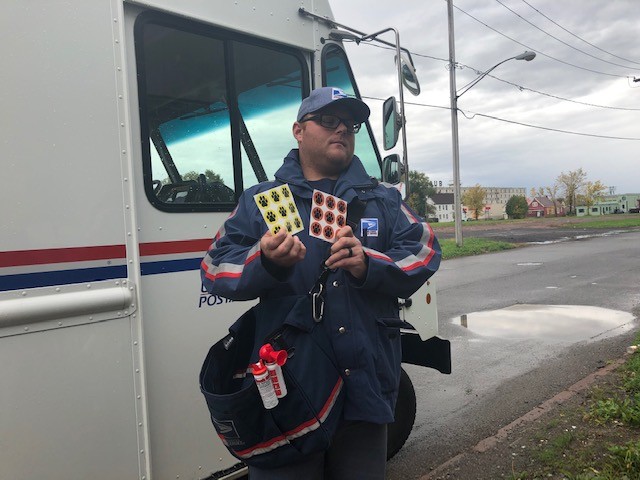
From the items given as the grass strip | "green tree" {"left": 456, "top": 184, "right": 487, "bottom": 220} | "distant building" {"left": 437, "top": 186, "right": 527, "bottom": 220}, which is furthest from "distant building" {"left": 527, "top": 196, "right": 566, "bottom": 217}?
the grass strip

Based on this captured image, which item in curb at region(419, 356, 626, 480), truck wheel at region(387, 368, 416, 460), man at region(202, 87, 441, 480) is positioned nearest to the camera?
man at region(202, 87, 441, 480)

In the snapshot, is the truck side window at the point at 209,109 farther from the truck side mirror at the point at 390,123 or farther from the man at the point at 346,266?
the man at the point at 346,266

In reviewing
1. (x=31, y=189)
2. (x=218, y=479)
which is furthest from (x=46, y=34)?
(x=218, y=479)

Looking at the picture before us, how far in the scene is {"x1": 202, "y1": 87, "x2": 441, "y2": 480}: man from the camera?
177 centimetres

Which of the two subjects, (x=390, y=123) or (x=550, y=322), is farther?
(x=550, y=322)

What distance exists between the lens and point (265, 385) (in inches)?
66.6

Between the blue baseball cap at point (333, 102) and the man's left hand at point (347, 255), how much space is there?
56 cm

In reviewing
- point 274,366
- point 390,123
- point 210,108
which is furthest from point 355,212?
point 390,123

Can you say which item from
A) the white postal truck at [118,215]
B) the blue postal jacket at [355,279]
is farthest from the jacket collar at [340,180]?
the white postal truck at [118,215]

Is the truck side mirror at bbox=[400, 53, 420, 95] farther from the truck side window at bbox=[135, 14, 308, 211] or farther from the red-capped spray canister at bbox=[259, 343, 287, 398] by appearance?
the red-capped spray canister at bbox=[259, 343, 287, 398]

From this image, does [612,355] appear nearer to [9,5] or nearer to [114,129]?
[114,129]

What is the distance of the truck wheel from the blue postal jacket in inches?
67.5

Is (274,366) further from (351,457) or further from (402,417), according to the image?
(402,417)

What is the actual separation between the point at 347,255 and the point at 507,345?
577 centimetres
